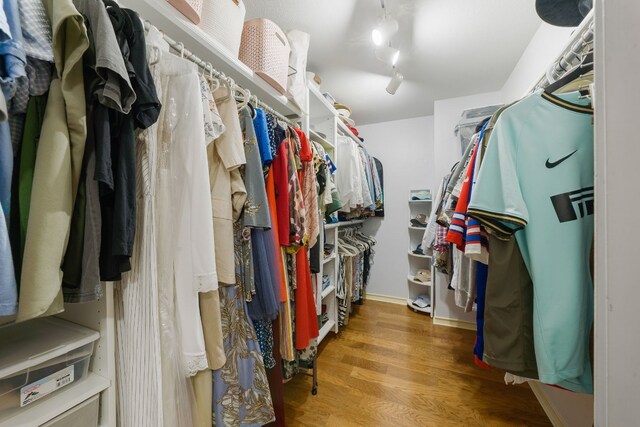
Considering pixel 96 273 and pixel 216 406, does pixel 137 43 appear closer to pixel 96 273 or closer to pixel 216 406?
pixel 96 273

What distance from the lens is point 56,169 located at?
423 millimetres

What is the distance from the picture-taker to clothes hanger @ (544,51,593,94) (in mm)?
717

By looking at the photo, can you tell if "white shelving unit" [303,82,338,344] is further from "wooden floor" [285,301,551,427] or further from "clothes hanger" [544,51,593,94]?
"clothes hanger" [544,51,593,94]

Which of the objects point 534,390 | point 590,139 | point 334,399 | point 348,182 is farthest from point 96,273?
point 534,390

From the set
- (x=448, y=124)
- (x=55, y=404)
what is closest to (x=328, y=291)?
(x=55, y=404)

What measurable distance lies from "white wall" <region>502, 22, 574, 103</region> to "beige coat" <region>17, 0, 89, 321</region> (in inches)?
65.2

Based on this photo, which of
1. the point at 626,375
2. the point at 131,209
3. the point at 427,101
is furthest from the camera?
the point at 427,101

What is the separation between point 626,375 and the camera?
0.38 m

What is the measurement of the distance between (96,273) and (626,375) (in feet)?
3.15

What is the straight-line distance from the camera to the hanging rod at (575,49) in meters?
0.66

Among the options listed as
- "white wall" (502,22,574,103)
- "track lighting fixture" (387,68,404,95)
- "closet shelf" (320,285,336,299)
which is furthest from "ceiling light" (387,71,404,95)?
"closet shelf" (320,285,336,299)

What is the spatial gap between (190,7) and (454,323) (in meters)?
2.89

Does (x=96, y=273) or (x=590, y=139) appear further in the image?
(x=590, y=139)

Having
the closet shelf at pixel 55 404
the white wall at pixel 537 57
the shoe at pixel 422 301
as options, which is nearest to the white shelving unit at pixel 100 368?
the closet shelf at pixel 55 404
